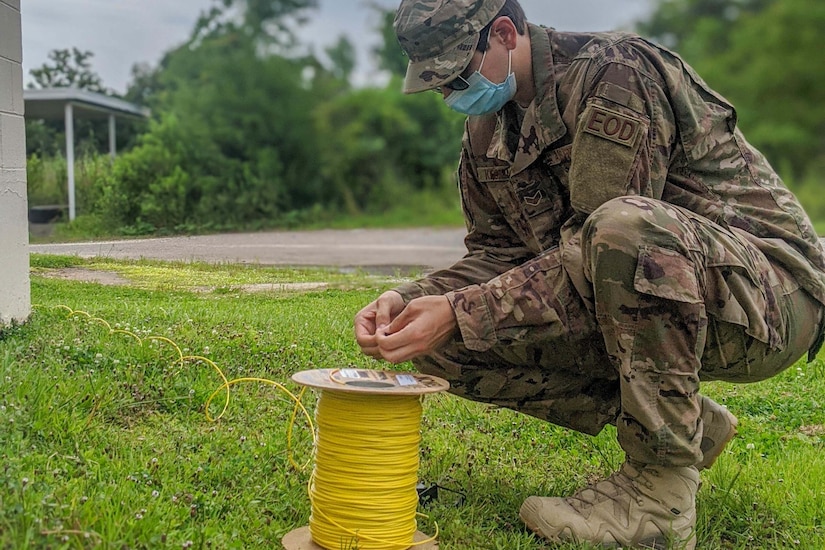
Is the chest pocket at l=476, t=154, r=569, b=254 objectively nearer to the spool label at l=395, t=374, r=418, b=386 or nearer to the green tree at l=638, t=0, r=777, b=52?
the spool label at l=395, t=374, r=418, b=386

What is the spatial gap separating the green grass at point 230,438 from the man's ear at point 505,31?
4.52 feet

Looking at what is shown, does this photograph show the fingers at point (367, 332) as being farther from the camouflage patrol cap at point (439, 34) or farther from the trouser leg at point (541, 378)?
the camouflage patrol cap at point (439, 34)

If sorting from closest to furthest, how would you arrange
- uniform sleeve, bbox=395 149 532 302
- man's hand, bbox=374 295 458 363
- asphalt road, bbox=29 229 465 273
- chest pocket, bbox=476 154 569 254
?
man's hand, bbox=374 295 458 363 < chest pocket, bbox=476 154 569 254 < uniform sleeve, bbox=395 149 532 302 < asphalt road, bbox=29 229 465 273

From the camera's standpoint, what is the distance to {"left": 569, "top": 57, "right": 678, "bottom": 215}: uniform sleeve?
2336 mm

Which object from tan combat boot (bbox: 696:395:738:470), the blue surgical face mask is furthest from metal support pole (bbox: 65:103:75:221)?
tan combat boot (bbox: 696:395:738:470)

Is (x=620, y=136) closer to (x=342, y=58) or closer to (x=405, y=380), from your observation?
(x=405, y=380)

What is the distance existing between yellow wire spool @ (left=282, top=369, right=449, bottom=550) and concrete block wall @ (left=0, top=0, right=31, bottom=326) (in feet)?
5.22

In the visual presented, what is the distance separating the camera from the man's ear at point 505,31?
8.34 feet

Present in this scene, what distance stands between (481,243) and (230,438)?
3.51ft

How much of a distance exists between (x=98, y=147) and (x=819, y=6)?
54.9 ft

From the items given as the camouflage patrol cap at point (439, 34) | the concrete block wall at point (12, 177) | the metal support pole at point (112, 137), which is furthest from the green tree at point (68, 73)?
the camouflage patrol cap at point (439, 34)

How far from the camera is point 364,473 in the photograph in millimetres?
2225

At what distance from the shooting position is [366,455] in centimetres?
221

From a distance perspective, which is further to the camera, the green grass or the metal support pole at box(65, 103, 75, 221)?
the metal support pole at box(65, 103, 75, 221)
